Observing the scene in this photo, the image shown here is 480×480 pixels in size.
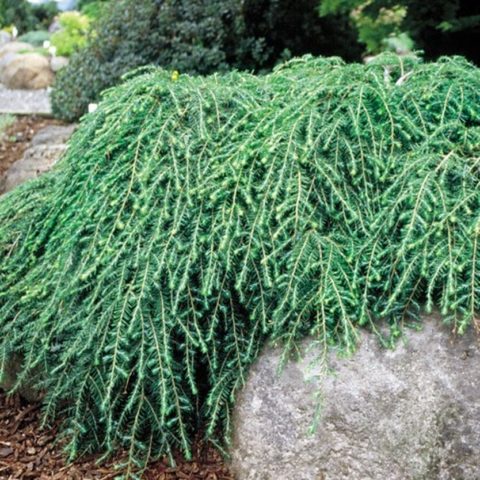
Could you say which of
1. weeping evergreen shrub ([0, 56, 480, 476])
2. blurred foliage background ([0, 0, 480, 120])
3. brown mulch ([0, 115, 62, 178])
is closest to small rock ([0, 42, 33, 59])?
brown mulch ([0, 115, 62, 178])

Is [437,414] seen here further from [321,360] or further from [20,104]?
[20,104]

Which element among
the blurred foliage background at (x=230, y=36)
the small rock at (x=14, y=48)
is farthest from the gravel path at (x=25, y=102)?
the small rock at (x=14, y=48)

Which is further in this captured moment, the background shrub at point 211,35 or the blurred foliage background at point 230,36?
the background shrub at point 211,35

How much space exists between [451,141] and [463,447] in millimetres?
1022

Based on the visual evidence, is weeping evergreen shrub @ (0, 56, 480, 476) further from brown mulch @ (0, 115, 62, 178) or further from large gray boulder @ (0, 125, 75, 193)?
brown mulch @ (0, 115, 62, 178)

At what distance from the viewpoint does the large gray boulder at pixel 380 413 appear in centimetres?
213

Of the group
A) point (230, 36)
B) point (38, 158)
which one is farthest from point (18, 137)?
point (230, 36)

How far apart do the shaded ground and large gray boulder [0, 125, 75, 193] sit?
0.59ft

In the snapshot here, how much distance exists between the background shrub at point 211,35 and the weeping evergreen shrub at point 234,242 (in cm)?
311

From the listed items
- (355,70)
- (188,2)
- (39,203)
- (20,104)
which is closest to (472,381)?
(355,70)

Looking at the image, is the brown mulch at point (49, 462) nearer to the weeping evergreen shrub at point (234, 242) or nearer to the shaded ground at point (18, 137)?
the weeping evergreen shrub at point (234, 242)

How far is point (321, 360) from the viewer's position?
222 centimetres

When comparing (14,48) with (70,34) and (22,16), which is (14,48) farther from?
(22,16)

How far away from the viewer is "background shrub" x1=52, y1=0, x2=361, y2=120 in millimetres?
5617
